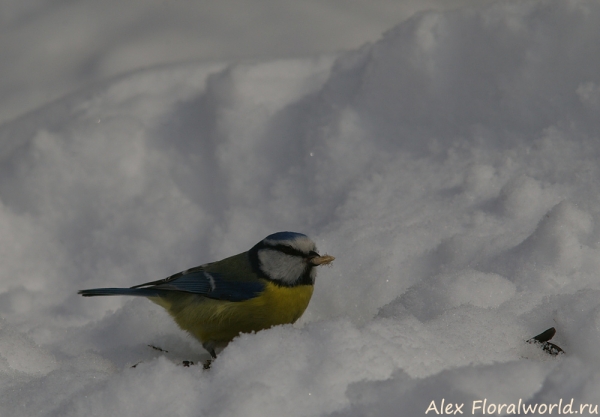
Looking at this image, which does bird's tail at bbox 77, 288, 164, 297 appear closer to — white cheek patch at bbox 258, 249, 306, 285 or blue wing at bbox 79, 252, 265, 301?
blue wing at bbox 79, 252, 265, 301

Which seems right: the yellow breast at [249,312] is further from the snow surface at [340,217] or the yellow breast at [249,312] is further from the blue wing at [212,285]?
the snow surface at [340,217]

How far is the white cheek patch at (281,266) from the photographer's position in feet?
8.40

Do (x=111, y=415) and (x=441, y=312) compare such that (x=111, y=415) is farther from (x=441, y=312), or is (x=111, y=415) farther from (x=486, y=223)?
(x=486, y=223)

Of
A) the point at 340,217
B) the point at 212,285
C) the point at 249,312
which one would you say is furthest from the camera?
the point at 340,217

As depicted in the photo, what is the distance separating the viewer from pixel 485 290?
91.6 inches

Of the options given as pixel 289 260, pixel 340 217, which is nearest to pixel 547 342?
pixel 289 260

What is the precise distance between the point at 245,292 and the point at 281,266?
0.59 ft

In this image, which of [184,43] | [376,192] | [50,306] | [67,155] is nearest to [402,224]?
[376,192]

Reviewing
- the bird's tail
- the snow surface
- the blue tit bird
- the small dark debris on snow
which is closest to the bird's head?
the blue tit bird

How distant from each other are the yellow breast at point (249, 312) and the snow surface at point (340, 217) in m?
0.18

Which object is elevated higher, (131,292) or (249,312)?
(131,292)

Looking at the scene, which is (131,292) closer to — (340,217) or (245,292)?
(245,292)

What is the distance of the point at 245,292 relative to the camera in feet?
8.35

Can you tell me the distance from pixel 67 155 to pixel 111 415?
103 inches
